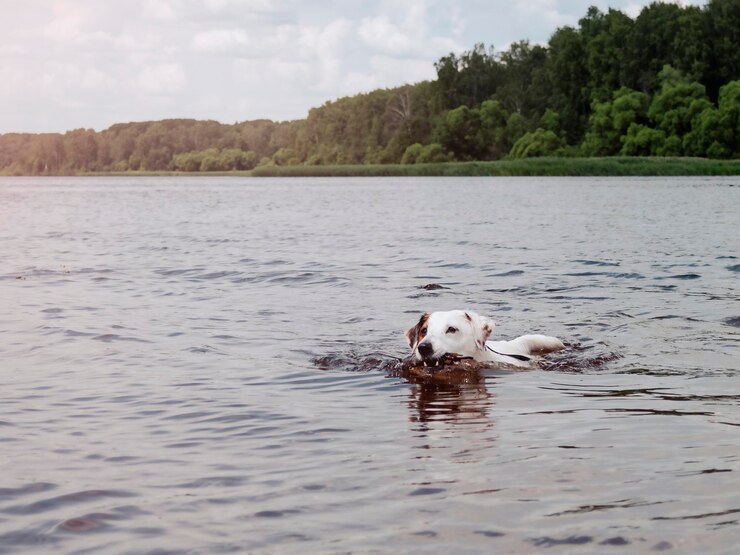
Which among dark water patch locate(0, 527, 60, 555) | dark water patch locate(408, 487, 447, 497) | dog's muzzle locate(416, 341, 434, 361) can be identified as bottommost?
dark water patch locate(0, 527, 60, 555)

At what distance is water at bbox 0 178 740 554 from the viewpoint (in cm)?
511

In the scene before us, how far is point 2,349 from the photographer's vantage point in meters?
10.8

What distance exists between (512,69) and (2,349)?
13829 cm

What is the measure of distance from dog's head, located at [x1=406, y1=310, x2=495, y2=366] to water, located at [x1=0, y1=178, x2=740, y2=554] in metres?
0.32

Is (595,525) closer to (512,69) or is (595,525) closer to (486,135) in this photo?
(486,135)

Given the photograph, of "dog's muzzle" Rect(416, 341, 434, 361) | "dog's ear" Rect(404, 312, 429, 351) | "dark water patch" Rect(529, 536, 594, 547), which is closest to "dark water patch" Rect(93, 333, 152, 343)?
"dog's ear" Rect(404, 312, 429, 351)

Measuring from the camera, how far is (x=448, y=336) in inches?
359

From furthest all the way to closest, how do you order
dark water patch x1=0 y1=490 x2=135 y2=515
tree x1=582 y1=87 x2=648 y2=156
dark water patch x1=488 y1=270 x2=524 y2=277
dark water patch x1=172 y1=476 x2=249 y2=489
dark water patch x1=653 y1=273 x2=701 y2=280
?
tree x1=582 y1=87 x2=648 y2=156 → dark water patch x1=488 y1=270 x2=524 y2=277 → dark water patch x1=653 y1=273 x2=701 y2=280 → dark water patch x1=172 y1=476 x2=249 y2=489 → dark water patch x1=0 y1=490 x2=135 y2=515

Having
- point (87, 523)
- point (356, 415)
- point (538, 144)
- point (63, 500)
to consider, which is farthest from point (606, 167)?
point (87, 523)

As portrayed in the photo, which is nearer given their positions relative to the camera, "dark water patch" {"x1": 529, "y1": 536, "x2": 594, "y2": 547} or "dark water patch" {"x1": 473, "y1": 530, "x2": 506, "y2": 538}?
"dark water patch" {"x1": 529, "y1": 536, "x2": 594, "y2": 547}

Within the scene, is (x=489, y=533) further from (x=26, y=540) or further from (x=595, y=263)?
(x=595, y=263)

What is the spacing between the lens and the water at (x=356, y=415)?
511cm

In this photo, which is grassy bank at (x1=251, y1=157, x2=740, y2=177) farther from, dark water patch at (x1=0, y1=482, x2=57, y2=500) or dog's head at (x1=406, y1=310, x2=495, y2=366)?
dark water patch at (x1=0, y1=482, x2=57, y2=500)

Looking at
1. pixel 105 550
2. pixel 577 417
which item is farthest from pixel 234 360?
pixel 105 550
